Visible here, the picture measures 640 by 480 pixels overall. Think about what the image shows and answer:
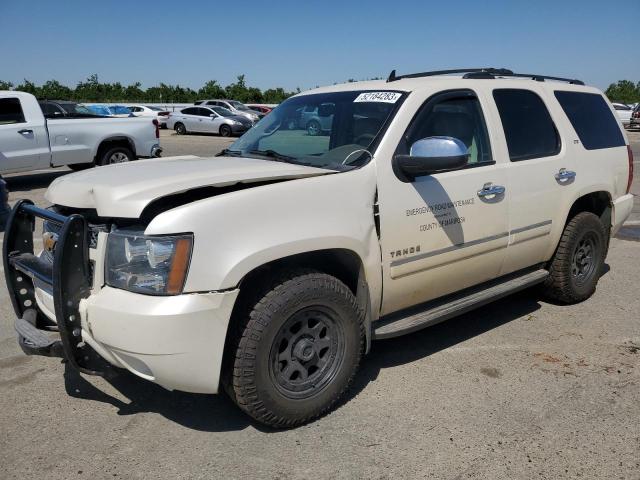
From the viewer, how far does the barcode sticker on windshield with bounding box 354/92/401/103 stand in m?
3.73

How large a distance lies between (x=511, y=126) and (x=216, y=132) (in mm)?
26924

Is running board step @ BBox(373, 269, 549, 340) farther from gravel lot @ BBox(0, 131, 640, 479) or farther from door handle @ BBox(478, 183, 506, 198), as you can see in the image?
door handle @ BBox(478, 183, 506, 198)

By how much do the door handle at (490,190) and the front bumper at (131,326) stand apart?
195 centimetres

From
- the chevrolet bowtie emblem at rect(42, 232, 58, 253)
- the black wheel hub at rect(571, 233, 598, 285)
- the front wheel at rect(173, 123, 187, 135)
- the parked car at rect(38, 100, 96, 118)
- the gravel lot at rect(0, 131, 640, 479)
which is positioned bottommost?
the front wheel at rect(173, 123, 187, 135)

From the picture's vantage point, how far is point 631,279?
231 inches

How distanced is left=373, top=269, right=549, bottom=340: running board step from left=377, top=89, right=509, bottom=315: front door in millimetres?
80

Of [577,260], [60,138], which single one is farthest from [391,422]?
[60,138]

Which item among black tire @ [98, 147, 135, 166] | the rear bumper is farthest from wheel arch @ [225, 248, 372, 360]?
black tire @ [98, 147, 135, 166]

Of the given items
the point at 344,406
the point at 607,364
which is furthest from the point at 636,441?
the point at 344,406

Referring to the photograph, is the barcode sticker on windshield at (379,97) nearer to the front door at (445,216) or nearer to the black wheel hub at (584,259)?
the front door at (445,216)

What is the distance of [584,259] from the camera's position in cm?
507

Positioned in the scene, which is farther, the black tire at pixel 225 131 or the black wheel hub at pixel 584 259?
the black tire at pixel 225 131

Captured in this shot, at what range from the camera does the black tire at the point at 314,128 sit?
160 inches

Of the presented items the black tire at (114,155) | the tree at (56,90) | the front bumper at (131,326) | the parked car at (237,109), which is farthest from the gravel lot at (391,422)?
the tree at (56,90)
